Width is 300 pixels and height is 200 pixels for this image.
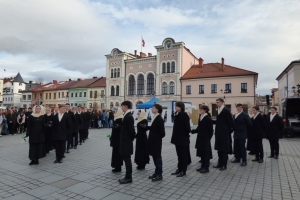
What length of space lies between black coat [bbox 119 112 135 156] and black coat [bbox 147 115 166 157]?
0.49 metres

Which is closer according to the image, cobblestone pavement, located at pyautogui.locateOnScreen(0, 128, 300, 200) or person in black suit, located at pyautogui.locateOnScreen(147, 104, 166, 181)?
cobblestone pavement, located at pyautogui.locateOnScreen(0, 128, 300, 200)

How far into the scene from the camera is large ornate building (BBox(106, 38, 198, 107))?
144 ft

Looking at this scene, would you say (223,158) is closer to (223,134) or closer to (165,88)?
(223,134)

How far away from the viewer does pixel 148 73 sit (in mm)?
47156

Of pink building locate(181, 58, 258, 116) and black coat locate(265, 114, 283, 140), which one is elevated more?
pink building locate(181, 58, 258, 116)

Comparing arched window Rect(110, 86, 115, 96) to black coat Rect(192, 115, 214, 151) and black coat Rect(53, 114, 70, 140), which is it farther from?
black coat Rect(192, 115, 214, 151)

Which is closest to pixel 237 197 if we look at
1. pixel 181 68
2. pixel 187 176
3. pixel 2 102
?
pixel 187 176

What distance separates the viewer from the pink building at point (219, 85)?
38.5 meters

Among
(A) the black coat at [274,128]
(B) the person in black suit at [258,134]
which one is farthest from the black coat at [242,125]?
(A) the black coat at [274,128]

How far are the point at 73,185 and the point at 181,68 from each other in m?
40.2

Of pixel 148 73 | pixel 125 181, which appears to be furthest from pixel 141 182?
pixel 148 73

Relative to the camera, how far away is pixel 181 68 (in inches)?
1724

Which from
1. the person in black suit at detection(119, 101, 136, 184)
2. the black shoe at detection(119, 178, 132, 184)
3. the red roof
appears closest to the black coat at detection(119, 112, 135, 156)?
the person in black suit at detection(119, 101, 136, 184)

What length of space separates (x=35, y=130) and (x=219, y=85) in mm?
37242
